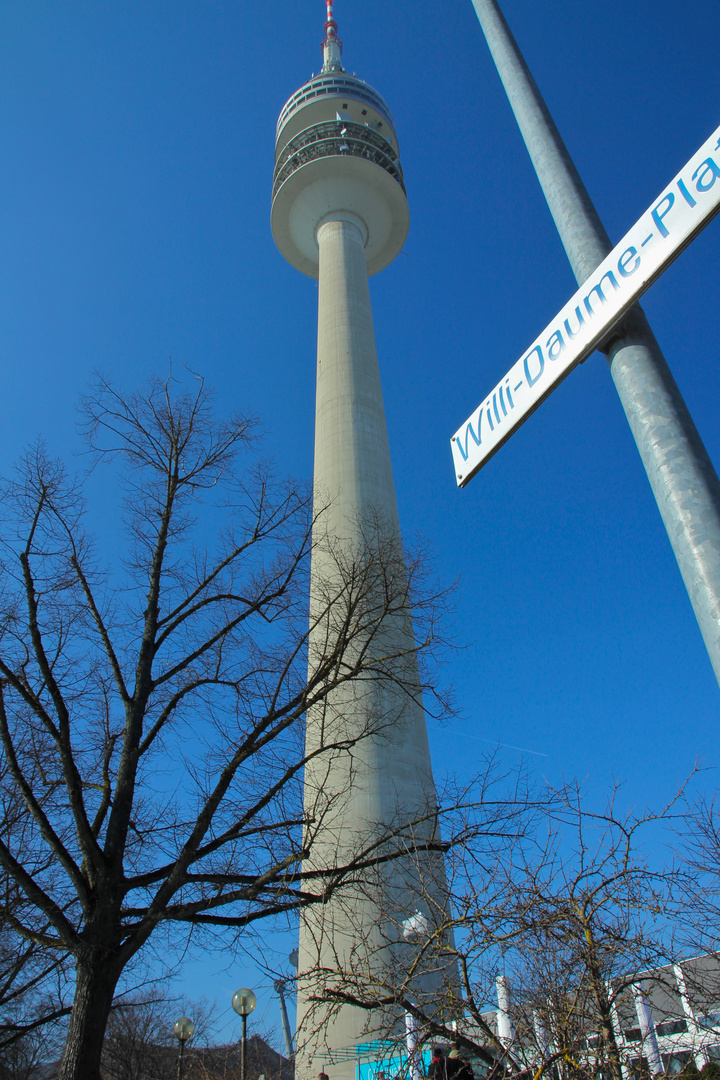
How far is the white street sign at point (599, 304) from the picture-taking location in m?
2.51

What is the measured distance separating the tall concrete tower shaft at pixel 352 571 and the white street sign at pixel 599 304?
398cm

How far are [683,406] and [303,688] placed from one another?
7.46m

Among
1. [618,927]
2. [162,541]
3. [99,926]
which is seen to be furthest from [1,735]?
[618,927]

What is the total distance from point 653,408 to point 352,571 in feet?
25.5

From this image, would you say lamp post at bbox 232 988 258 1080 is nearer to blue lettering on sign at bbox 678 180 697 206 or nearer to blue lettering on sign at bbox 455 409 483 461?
blue lettering on sign at bbox 455 409 483 461

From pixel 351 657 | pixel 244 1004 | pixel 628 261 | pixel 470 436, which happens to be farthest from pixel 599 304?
pixel 244 1004

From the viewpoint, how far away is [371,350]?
27094 mm

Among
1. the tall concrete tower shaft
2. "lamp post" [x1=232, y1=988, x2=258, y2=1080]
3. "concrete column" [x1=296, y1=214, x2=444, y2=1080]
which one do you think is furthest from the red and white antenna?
"lamp post" [x1=232, y1=988, x2=258, y2=1080]

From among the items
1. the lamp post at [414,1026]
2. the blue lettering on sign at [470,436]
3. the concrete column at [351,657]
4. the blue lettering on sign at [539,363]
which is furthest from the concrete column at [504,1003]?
the blue lettering on sign at [539,363]

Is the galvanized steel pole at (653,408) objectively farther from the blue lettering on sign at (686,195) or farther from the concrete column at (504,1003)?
the concrete column at (504,1003)

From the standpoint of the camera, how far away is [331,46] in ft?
142

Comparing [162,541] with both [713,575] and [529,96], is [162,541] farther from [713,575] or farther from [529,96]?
[713,575]

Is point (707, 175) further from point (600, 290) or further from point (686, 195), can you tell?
point (600, 290)

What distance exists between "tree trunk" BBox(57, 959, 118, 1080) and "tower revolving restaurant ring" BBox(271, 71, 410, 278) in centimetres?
3254
